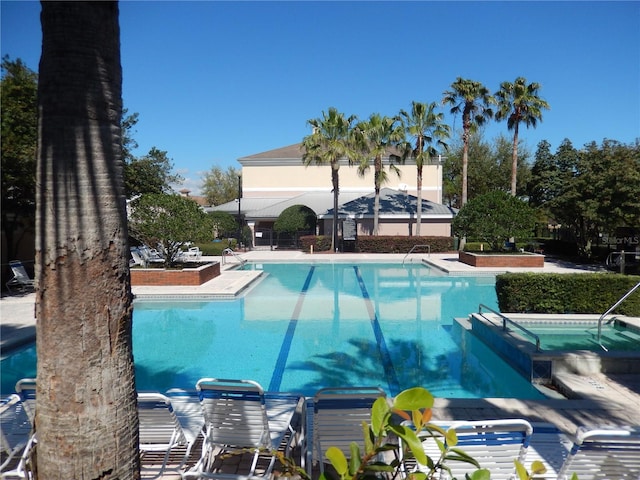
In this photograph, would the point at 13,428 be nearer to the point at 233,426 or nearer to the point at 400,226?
the point at 233,426

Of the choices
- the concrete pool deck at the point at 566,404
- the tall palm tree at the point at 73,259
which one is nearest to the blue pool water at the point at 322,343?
the concrete pool deck at the point at 566,404

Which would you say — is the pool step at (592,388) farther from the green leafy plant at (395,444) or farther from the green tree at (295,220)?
the green tree at (295,220)

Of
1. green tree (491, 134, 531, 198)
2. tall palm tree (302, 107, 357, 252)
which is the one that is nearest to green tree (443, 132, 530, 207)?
green tree (491, 134, 531, 198)

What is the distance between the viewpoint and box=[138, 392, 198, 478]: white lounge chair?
3.51 metres

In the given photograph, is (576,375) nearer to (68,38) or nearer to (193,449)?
(193,449)

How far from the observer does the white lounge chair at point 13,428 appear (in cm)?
365

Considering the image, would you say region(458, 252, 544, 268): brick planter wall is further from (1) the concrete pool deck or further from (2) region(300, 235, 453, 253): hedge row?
(1) the concrete pool deck

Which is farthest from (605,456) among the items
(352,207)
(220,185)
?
(220,185)

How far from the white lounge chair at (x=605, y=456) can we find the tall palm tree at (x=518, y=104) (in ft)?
83.8

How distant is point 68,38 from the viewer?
69.2 inches

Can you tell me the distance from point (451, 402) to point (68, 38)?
5248mm

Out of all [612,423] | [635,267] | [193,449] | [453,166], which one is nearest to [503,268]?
[635,267]

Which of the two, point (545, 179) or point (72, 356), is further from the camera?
point (545, 179)

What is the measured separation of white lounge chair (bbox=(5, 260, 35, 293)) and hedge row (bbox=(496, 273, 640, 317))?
47.1 feet
